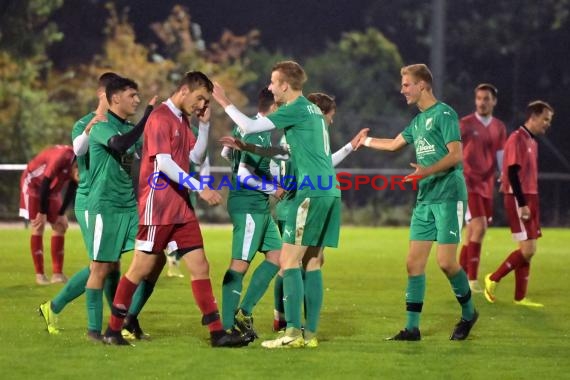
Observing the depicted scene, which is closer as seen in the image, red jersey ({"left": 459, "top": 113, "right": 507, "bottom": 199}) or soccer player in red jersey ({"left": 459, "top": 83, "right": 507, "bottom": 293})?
soccer player in red jersey ({"left": 459, "top": 83, "right": 507, "bottom": 293})

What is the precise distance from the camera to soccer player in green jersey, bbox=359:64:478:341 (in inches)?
331

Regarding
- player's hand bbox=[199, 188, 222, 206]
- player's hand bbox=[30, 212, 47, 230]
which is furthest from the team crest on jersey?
player's hand bbox=[30, 212, 47, 230]

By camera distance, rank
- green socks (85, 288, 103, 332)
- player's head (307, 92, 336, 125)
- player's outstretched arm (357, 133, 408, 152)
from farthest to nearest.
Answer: player's head (307, 92, 336, 125), player's outstretched arm (357, 133, 408, 152), green socks (85, 288, 103, 332)

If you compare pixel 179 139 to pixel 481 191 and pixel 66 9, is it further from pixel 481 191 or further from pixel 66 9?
pixel 66 9

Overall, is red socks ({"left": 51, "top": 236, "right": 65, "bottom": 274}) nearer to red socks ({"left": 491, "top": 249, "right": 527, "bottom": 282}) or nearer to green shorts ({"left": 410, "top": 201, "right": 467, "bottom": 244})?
red socks ({"left": 491, "top": 249, "right": 527, "bottom": 282})

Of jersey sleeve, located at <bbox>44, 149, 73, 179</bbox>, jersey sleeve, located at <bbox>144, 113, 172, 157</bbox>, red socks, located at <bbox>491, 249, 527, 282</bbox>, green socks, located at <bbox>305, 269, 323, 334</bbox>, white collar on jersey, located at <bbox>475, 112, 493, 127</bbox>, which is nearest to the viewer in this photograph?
jersey sleeve, located at <bbox>144, 113, 172, 157</bbox>

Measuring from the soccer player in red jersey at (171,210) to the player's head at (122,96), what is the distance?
46cm

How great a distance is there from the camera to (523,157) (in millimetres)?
10969

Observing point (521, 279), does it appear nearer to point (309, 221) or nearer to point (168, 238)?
point (309, 221)

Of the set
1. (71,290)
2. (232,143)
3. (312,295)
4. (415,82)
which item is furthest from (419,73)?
(71,290)

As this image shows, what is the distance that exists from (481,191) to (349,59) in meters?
18.8

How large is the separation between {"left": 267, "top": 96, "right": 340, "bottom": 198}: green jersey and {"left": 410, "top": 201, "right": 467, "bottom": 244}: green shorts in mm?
898

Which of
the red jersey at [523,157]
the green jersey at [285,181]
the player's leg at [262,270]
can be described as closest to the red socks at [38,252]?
the green jersey at [285,181]

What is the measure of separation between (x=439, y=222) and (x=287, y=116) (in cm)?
148
